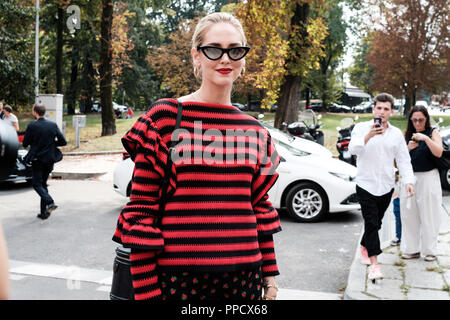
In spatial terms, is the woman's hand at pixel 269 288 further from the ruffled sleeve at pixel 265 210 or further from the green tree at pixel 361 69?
the green tree at pixel 361 69

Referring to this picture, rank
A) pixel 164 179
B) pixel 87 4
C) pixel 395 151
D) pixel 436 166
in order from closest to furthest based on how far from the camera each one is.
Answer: pixel 164 179
pixel 395 151
pixel 436 166
pixel 87 4

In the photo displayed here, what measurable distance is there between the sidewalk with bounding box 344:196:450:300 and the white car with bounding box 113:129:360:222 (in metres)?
1.89

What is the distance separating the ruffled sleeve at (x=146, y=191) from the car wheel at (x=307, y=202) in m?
7.04

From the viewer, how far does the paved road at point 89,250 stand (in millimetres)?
5492

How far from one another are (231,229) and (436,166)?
5014 millimetres

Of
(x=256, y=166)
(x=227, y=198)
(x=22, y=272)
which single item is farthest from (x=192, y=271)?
(x=22, y=272)

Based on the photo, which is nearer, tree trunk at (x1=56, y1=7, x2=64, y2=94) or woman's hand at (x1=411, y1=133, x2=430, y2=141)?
woman's hand at (x1=411, y1=133, x2=430, y2=141)

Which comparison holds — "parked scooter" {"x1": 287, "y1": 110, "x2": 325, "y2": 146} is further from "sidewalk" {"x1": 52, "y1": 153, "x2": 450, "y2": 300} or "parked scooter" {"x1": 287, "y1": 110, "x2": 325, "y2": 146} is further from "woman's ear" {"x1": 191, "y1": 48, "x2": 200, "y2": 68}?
"woman's ear" {"x1": 191, "y1": 48, "x2": 200, "y2": 68}

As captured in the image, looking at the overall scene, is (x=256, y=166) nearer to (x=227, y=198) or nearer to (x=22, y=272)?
(x=227, y=198)

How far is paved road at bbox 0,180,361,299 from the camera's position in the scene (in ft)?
18.0

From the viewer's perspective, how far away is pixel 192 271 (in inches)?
78.8

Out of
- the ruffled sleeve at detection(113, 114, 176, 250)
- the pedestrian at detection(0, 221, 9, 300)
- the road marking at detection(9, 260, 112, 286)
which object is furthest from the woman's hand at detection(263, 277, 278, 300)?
the road marking at detection(9, 260, 112, 286)

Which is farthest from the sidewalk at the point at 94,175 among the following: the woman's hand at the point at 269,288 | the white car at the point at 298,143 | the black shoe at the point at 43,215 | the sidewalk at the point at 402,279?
the white car at the point at 298,143

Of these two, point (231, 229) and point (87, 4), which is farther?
point (87, 4)
